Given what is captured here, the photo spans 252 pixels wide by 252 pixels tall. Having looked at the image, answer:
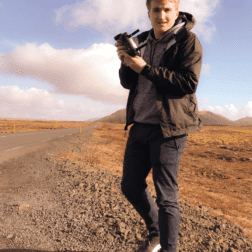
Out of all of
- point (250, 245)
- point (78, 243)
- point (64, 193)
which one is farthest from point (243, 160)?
point (78, 243)

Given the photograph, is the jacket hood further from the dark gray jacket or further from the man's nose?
the man's nose

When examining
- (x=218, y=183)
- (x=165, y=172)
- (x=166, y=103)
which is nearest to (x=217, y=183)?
(x=218, y=183)

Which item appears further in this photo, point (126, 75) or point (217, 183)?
point (217, 183)

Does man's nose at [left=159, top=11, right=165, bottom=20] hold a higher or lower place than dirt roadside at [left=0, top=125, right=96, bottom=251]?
higher

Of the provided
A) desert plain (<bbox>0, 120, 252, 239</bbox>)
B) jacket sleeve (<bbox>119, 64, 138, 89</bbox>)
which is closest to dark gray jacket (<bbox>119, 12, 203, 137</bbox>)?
jacket sleeve (<bbox>119, 64, 138, 89</bbox>)

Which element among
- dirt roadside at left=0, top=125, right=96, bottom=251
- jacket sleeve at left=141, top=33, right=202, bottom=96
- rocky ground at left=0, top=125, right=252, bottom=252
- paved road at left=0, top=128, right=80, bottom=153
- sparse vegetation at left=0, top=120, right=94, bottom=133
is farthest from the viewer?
sparse vegetation at left=0, top=120, right=94, bottom=133

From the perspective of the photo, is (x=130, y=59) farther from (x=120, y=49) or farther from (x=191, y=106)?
(x=191, y=106)

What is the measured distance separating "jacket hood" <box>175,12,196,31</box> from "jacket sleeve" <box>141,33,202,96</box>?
12 cm

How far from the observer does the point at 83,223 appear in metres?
2.53

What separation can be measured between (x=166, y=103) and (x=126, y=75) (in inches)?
21.8

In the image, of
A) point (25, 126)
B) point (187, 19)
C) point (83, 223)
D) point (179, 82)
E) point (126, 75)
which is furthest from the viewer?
point (25, 126)

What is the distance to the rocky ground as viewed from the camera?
7.06 ft

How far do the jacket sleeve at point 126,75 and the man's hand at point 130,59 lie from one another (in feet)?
0.70

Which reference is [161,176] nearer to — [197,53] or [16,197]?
[197,53]
